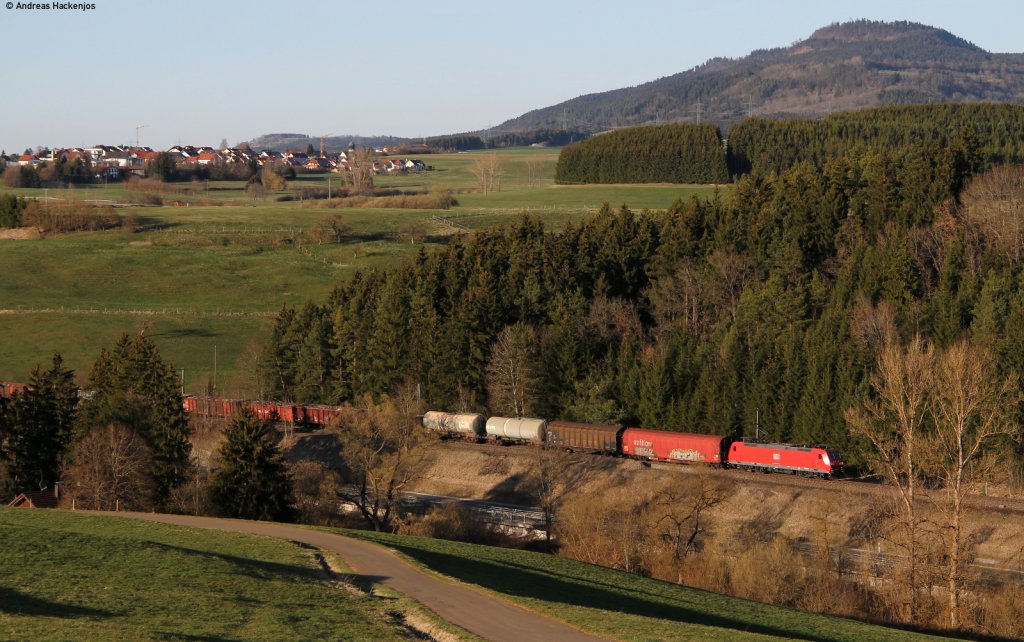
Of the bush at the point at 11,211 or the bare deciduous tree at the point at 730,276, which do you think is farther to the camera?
the bush at the point at 11,211

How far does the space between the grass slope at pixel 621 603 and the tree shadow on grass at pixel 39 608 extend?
12.7m

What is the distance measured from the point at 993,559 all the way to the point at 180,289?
105m

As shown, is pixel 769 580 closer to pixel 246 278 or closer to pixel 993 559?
pixel 993 559

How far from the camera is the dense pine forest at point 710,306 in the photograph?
8131cm

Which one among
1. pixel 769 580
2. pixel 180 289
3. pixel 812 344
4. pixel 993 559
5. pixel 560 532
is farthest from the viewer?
pixel 180 289

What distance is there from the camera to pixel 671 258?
107 meters

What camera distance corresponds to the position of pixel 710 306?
10150 cm

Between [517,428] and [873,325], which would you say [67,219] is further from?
[873,325]

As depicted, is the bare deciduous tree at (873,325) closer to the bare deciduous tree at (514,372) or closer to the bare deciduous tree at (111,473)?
the bare deciduous tree at (514,372)

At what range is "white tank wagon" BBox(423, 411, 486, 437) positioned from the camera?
86.2m

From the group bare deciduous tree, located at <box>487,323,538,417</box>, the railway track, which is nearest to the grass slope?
the railway track

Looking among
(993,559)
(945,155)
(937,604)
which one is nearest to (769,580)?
(937,604)

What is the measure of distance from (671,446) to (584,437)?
23.4ft

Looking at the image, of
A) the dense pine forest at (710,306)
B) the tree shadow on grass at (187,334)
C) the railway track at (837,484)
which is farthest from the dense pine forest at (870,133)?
the railway track at (837,484)
